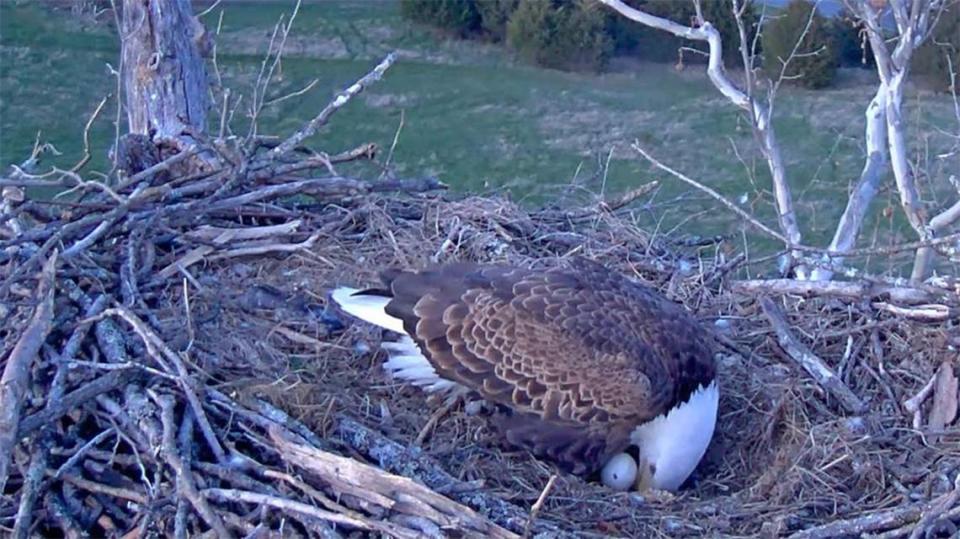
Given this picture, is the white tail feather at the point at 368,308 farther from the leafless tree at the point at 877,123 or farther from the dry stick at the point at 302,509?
the leafless tree at the point at 877,123

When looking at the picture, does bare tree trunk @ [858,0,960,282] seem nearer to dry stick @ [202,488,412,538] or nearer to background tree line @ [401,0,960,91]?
dry stick @ [202,488,412,538]

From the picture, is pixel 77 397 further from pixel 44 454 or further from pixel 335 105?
pixel 335 105

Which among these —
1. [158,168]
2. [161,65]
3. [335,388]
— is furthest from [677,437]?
[161,65]

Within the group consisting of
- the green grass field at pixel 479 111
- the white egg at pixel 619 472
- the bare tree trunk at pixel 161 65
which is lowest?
the green grass field at pixel 479 111

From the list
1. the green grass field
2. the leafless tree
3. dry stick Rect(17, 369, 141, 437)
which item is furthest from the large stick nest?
the green grass field

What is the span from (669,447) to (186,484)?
148cm

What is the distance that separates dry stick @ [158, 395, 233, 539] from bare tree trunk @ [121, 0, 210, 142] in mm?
2196

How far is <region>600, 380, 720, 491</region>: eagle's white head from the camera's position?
3.93m

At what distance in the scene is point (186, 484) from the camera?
10.5 feet

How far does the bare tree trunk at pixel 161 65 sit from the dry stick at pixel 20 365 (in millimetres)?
1545

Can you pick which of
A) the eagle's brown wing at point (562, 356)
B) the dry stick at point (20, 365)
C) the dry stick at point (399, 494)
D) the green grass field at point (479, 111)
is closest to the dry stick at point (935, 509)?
the eagle's brown wing at point (562, 356)

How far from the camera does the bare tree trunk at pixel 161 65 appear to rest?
530cm

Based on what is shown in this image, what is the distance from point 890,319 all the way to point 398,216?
179cm

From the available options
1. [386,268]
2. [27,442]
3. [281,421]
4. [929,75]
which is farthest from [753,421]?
[929,75]
